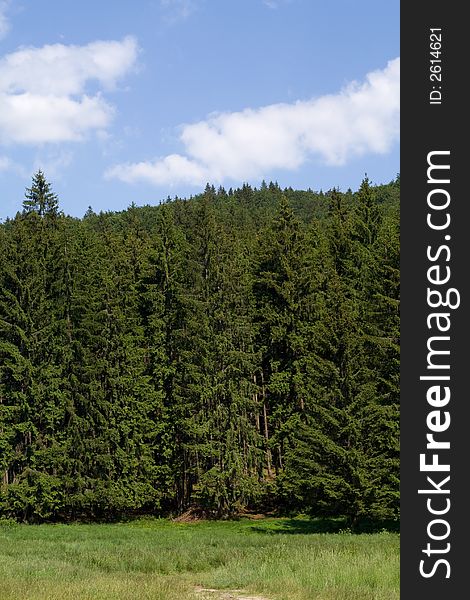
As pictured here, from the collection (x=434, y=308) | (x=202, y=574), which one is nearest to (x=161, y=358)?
(x=202, y=574)

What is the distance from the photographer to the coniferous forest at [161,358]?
38625mm

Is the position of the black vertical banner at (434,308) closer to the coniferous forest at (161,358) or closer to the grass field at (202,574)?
the grass field at (202,574)

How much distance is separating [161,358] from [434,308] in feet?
126

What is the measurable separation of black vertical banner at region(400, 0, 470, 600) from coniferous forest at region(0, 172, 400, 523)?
1098 inches

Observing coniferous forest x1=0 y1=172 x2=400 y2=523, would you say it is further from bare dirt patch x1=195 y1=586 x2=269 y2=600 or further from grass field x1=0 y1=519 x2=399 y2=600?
bare dirt patch x1=195 y1=586 x2=269 y2=600

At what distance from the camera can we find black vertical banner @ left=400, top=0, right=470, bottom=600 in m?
5.00

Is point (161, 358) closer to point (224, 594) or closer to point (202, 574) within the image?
point (202, 574)

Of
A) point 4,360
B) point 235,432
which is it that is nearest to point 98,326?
point 4,360

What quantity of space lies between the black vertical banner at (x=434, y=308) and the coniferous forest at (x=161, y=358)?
2789cm

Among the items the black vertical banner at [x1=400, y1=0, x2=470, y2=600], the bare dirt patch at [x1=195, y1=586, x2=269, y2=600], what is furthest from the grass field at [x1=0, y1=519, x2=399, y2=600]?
the black vertical banner at [x1=400, y1=0, x2=470, y2=600]

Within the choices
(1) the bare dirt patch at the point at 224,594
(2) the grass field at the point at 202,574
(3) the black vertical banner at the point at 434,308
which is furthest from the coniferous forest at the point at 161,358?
(3) the black vertical banner at the point at 434,308

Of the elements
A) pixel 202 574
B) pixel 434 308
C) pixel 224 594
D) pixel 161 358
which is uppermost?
pixel 161 358

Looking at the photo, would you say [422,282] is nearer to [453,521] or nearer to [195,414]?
[453,521]

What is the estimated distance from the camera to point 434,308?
513 centimetres
